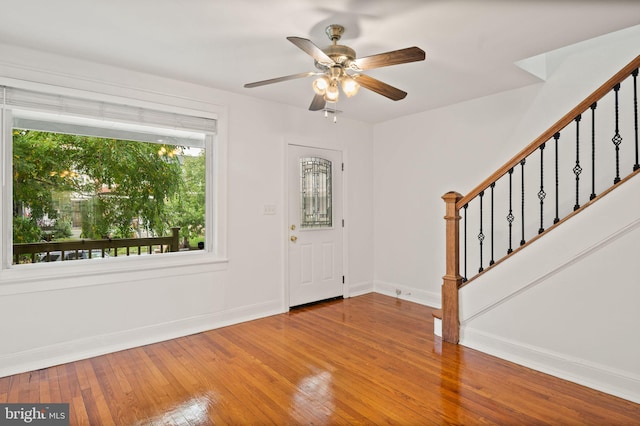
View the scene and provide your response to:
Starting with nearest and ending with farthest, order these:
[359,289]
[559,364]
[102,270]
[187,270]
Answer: [559,364]
[102,270]
[187,270]
[359,289]

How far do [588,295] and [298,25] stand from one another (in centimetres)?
277

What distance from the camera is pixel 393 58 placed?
2213 mm

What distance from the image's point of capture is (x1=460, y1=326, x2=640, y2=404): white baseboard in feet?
7.82

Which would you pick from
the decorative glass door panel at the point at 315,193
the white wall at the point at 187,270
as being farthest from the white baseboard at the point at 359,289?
the decorative glass door panel at the point at 315,193

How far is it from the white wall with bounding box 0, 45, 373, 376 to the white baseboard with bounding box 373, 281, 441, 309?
0.29 meters

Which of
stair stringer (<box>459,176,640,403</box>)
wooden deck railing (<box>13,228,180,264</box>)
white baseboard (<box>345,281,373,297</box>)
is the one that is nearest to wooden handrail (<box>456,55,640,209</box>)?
stair stringer (<box>459,176,640,403</box>)

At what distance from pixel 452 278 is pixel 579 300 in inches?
38.7

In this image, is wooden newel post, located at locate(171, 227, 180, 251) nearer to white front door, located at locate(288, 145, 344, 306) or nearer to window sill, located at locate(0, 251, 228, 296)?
Result: window sill, located at locate(0, 251, 228, 296)

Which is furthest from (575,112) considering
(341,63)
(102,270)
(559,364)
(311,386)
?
(102,270)

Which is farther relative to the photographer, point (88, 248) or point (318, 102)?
point (88, 248)

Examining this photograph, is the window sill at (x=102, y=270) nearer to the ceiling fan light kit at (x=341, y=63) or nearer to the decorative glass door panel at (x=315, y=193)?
the decorative glass door panel at (x=315, y=193)

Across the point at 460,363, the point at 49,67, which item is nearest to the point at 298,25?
the point at 49,67

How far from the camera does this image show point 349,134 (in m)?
5.13

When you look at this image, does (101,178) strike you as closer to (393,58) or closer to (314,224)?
(314,224)
